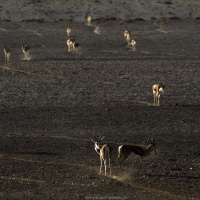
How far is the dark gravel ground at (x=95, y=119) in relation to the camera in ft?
53.5

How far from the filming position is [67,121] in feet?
75.3

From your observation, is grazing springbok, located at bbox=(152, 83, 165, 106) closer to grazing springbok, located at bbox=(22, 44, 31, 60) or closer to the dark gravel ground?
the dark gravel ground

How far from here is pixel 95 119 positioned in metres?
23.2

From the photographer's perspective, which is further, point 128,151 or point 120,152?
point 128,151

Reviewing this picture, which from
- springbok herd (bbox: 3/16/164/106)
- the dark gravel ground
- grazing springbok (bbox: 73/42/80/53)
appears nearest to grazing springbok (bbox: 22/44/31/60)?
springbok herd (bbox: 3/16/164/106)

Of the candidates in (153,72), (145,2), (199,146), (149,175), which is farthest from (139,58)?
(145,2)

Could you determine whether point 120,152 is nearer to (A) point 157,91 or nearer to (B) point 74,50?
(A) point 157,91

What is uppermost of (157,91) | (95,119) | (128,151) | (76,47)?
(128,151)

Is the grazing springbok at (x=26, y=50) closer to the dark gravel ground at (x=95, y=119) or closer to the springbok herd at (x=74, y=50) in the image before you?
the springbok herd at (x=74, y=50)

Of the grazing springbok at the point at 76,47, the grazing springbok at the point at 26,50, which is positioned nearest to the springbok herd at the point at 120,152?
the grazing springbok at the point at 26,50

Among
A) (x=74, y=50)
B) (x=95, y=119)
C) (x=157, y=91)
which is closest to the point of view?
(x=95, y=119)

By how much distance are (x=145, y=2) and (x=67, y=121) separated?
144 feet

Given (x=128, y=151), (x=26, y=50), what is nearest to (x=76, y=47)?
(x=26, y=50)

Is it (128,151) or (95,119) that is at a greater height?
(128,151)
